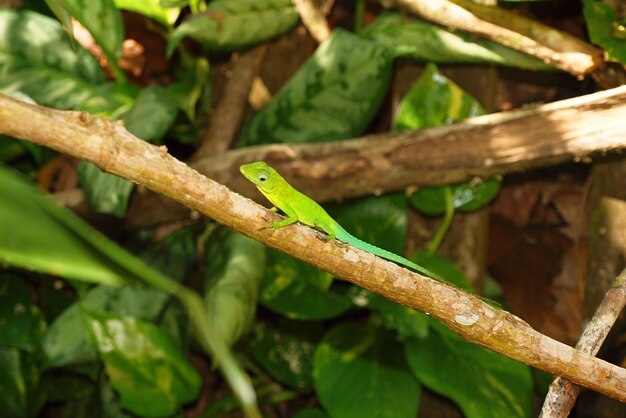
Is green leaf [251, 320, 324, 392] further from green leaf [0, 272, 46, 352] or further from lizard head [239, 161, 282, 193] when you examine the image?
lizard head [239, 161, 282, 193]

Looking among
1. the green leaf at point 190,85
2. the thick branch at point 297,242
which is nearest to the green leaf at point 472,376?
the thick branch at point 297,242

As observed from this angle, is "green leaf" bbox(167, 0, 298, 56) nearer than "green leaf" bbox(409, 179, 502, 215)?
Yes

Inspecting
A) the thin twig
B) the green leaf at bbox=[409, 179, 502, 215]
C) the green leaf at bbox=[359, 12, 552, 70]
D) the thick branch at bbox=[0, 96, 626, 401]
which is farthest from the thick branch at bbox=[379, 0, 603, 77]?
the thick branch at bbox=[0, 96, 626, 401]

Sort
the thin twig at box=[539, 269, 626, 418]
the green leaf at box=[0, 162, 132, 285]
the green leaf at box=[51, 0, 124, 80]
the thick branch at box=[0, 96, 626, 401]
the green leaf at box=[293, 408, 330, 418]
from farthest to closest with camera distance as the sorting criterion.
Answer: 1. the green leaf at box=[293, 408, 330, 418]
2. the green leaf at box=[51, 0, 124, 80]
3. the thin twig at box=[539, 269, 626, 418]
4. the thick branch at box=[0, 96, 626, 401]
5. the green leaf at box=[0, 162, 132, 285]

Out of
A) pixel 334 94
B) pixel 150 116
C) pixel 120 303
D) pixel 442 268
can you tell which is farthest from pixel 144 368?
pixel 334 94

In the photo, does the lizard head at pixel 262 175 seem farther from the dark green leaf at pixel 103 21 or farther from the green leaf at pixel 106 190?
the dark green leaf at pixel 103 21

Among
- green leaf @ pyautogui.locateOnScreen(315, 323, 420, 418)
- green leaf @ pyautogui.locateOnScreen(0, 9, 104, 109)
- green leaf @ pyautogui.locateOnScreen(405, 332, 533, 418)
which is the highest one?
green leaf @ pyautogui.locateOnScreen(0, 9, 104, 109)
